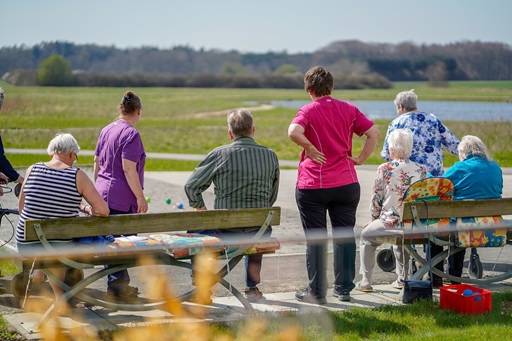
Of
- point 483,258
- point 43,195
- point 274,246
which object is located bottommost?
point 483,258

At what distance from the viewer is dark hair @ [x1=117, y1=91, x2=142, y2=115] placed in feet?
21.7

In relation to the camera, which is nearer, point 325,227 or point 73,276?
point 325,227

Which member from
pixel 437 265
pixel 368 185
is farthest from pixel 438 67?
pixel 437 265

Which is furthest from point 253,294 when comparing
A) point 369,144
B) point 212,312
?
point 369,144

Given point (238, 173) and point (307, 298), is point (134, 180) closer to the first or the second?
point (238, 173)

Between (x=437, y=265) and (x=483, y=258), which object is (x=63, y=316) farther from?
(x=483, y=258)

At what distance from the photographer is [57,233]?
222 inches

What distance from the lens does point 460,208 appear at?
6.75m

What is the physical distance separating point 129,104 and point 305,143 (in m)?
1.41

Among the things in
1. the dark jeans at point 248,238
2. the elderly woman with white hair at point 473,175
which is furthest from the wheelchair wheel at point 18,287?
the elderly woman with white hair at point 473,175

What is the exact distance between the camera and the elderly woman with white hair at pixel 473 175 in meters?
7.06

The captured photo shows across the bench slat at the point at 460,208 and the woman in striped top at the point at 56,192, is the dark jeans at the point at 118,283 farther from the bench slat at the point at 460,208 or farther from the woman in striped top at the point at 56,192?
the bench slat at the point at 460,208

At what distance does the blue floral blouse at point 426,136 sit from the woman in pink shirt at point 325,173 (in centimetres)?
125

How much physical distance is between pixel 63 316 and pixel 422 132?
12.2ft
